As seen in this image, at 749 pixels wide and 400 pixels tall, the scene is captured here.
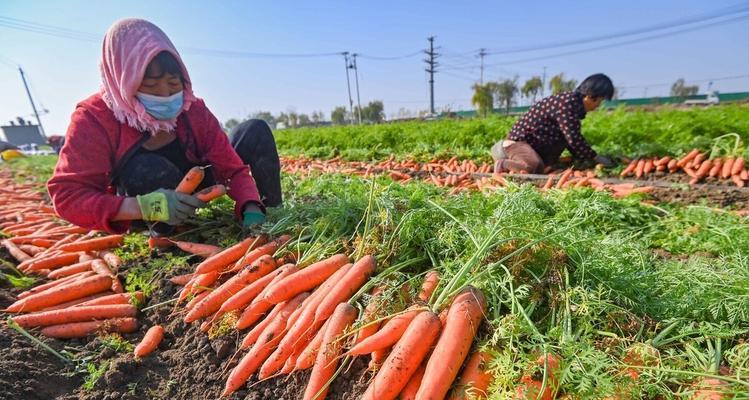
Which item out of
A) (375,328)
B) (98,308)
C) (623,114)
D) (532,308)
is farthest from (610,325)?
(623,114)

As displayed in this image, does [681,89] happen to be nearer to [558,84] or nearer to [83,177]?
[558,84]

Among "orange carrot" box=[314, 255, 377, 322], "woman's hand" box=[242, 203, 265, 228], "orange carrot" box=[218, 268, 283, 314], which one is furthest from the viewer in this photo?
"woman's hand" box=[242, 203, 265, 228]

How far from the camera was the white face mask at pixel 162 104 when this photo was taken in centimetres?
239

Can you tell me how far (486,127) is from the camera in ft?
27.1

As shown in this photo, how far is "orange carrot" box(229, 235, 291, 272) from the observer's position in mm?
2123

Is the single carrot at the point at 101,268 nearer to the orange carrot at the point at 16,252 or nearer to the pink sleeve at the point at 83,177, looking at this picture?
the pink sleeve at the point at 83,177

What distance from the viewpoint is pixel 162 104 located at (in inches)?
96.2

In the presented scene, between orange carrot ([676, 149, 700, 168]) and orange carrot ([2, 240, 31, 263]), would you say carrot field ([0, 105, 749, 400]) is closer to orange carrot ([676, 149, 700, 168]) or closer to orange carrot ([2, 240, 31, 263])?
orange carrot ([2, 240, 31, 263])

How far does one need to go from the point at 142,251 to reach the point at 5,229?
230 centimetres

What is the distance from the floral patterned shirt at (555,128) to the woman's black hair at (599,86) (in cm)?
13

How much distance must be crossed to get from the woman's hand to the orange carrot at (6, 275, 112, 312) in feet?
2.75

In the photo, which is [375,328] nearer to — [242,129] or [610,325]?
[610,325]

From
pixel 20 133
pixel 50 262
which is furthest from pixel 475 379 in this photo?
pixel 20 133

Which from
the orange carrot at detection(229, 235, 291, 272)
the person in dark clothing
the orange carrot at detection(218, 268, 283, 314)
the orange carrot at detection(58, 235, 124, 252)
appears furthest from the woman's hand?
the person in dark clothing
